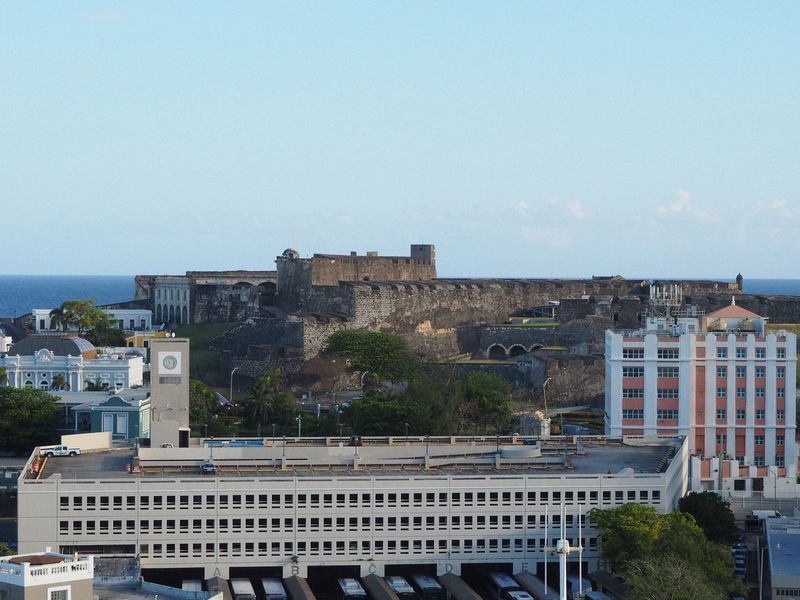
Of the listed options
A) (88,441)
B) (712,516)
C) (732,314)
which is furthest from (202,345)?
(712,516)

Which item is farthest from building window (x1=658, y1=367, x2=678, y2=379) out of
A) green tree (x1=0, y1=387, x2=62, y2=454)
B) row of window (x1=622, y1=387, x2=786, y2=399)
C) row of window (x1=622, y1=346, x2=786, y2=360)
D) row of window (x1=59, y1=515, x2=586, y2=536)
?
green tree (x1=0, y1=387, x2=62, y2=454)

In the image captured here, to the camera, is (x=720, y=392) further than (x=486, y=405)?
No

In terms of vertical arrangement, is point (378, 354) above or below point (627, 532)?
above

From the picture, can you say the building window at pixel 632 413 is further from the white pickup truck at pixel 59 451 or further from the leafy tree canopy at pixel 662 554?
the white pickup truck at pixel 59 451

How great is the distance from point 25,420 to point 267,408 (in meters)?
10.6

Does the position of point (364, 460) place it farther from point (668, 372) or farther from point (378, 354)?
point (378, 354)

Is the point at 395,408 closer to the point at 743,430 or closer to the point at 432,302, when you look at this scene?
the point at 743,430

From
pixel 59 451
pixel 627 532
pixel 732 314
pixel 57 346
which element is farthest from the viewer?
pixel 57 346

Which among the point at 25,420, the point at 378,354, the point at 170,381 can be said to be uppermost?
the point at 170,381

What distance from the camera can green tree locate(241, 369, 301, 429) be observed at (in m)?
72.0

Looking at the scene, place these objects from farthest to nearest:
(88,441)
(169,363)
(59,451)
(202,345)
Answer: (202,345) → (169,363) → (88,441) → (59,451)

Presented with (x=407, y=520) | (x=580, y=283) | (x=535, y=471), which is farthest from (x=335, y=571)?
(x=580, y=283)

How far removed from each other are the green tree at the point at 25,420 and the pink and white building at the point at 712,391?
23849 mm

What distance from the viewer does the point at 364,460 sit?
5409 centimetres
